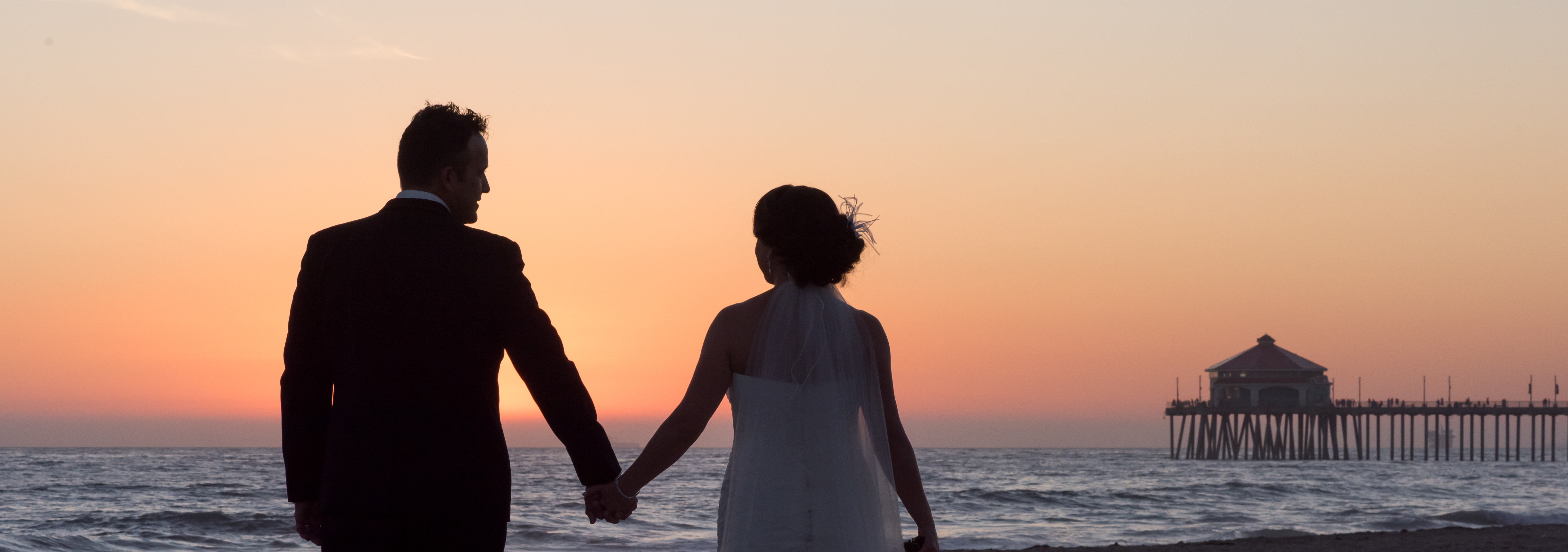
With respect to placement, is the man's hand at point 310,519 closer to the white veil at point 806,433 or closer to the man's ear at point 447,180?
the man's ear at point 447,180

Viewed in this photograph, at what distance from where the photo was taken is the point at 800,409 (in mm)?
2842

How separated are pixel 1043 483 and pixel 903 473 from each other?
39453 mm

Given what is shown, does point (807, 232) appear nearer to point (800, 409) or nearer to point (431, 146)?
point (800, 409)

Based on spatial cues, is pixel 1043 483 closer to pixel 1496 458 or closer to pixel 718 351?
pixel 1496 458

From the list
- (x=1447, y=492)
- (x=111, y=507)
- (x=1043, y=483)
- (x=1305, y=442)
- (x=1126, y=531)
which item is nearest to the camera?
(x=1126, y=531)

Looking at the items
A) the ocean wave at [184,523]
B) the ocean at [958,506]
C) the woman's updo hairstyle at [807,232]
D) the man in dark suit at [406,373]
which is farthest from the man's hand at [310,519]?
the ocean wave at [184,523]

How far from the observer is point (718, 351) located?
9.39 feet

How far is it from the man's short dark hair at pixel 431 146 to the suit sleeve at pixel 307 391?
25cm

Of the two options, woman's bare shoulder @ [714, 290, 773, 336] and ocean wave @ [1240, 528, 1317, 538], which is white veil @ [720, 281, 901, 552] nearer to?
woman's bare shoulder @ [714, 290, 773, 336]

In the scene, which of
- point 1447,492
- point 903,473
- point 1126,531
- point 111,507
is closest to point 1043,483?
point 1447,492

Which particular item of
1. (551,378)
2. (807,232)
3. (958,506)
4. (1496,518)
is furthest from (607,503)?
(958,506)

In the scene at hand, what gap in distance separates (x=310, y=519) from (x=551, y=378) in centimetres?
57

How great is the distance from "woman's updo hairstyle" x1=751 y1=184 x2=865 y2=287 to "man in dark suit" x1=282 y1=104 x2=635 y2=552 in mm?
584

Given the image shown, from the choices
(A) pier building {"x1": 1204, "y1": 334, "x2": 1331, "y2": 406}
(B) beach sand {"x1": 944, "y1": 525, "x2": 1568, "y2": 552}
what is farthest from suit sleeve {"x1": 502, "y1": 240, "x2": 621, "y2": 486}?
(A) pier building {"x1": 1204, "y1": 334, "x2": 1331, "y2": 406}
